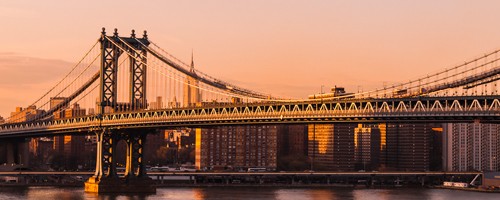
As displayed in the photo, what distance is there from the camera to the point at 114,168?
111 m

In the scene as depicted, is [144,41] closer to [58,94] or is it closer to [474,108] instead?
[58,94]

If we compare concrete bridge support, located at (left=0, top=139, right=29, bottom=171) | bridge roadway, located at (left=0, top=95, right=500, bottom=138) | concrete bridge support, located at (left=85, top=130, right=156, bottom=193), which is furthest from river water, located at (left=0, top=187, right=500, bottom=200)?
concrete bridge support, located at (left=0, top=139, right=29, bottom=171)

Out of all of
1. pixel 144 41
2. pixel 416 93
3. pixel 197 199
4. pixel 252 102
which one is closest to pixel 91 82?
pixel 144 41

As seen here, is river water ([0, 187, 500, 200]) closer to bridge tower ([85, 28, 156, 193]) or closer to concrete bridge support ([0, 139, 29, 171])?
bridge tower ([85, 28, 156, 193])

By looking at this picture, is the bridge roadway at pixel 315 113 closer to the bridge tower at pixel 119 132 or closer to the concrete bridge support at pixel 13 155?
the bridge tower at pixel 119 132

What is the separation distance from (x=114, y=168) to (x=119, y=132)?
3.12 metres

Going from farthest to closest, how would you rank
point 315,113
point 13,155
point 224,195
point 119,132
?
point 13,155
point 224,195
point 119,132
point 315,113


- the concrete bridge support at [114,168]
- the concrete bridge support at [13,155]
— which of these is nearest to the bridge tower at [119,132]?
the concrete bridge support at [114,168]

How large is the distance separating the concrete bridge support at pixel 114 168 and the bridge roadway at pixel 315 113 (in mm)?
1727

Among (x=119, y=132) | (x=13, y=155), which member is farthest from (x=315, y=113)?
(x=13, y=155)

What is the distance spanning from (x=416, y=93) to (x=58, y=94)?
5007 centimetres

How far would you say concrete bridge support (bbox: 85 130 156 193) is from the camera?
10894 cm

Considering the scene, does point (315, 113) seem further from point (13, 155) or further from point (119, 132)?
point (13, 155)

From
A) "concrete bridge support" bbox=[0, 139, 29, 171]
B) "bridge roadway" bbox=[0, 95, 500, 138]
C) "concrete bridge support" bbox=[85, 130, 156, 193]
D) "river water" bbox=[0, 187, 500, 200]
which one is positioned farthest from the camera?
"concrete bridge support" bbox=[0, 139, 29, 171]
